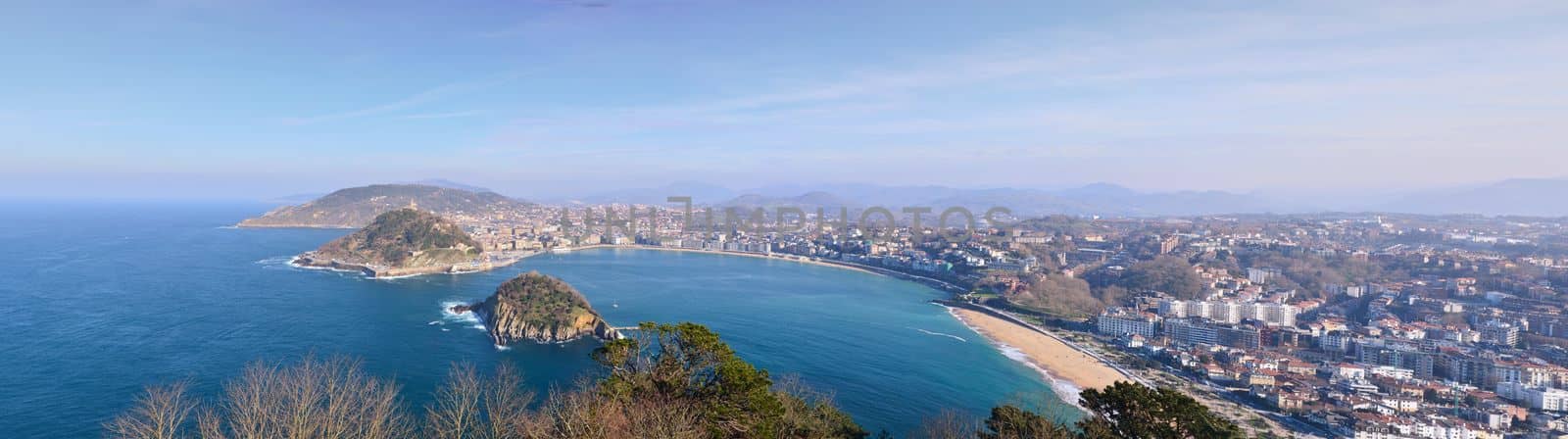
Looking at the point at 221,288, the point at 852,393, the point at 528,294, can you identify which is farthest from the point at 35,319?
the point at 852,393

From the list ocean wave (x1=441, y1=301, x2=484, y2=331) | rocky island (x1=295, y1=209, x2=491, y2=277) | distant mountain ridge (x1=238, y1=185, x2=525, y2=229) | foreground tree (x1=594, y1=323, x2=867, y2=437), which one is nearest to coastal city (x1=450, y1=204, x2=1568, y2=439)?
rocky island (x1=295, y1=209, x2=491, y2=277)

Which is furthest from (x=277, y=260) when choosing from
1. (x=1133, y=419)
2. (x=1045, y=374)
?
(x=1133, y=419)

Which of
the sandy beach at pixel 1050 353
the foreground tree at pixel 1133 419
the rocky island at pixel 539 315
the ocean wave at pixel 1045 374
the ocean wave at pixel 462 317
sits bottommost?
the sandy beach at pixel 1050 353

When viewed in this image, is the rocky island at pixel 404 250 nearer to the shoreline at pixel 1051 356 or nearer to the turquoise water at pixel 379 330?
the turquoise water at pixel 379 330

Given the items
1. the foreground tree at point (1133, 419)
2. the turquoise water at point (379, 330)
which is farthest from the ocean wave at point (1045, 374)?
the foreground tree at point (1133, 419)

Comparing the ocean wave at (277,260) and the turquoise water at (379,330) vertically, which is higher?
the ocean wave at (277,260)

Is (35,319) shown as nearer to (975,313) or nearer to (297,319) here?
(297,319)

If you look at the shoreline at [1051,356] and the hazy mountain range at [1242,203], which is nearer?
the shoreline at [1051,356]
